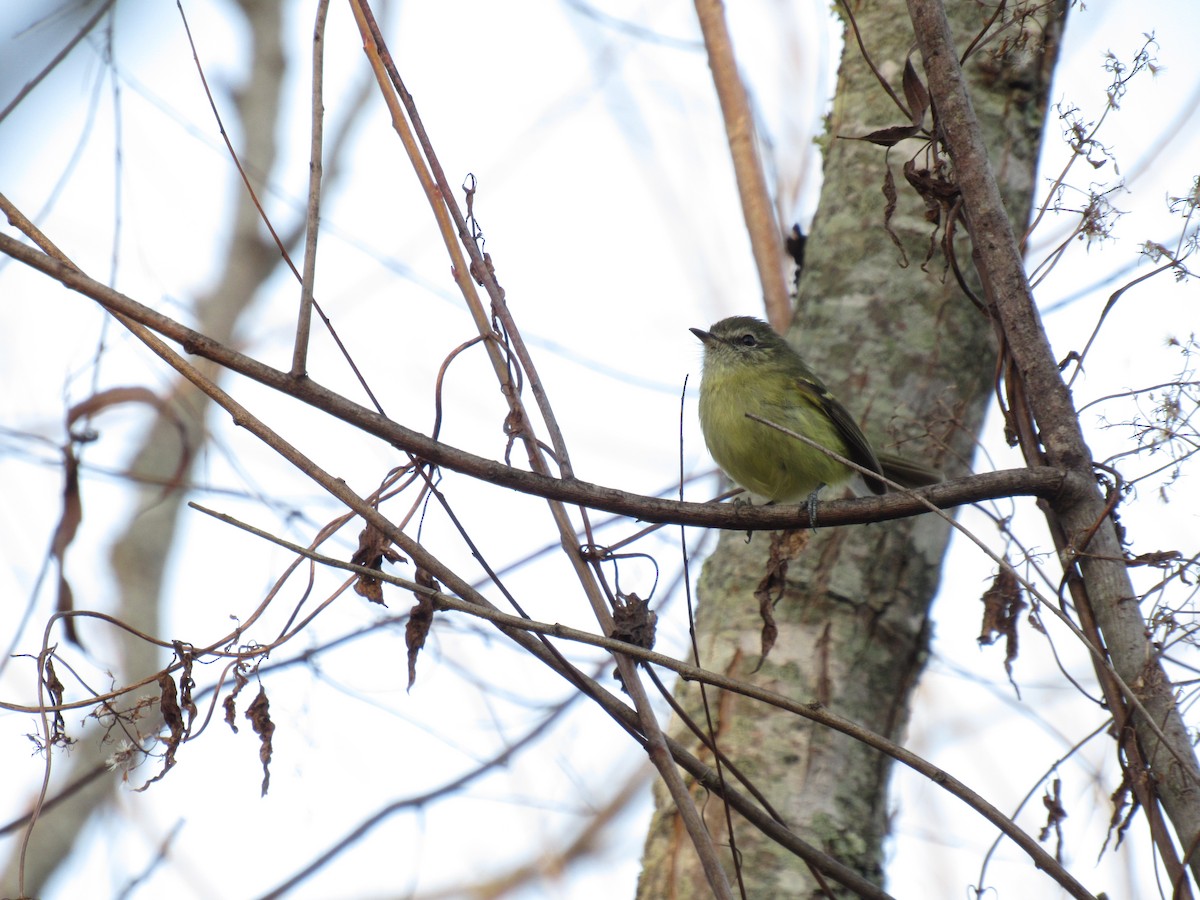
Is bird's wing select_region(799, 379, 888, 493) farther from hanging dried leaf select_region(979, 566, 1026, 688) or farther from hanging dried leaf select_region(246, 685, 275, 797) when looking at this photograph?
hanging dried leaf select_region(246, 685, 275, 797)

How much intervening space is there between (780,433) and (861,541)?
44cm

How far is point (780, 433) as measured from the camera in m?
3.77

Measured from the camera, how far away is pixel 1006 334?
2117 millimetres

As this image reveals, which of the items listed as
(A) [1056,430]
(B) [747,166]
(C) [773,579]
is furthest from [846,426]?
(A) [1056,430]

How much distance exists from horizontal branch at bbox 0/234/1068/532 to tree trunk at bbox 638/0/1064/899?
3.30ft

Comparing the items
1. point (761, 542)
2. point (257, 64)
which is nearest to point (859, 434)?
point (761, 542)

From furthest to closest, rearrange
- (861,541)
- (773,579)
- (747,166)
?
1. (747,166)
2. (861,541)
3. (773,579)

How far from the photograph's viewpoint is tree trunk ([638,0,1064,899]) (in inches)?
130

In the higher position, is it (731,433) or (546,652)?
(731,433)

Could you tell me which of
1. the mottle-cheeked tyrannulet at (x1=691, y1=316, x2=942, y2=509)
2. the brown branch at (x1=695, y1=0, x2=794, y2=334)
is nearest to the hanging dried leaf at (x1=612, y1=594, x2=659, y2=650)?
the mottle-cheeked tyrannulet at (x1=691, y1=316, x2=942, y2=509)

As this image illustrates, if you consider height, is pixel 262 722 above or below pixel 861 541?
below

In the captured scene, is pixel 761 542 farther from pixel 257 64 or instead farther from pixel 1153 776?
pixel 257 64

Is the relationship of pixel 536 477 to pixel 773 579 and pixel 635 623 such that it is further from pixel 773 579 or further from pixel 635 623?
pixel 773 579

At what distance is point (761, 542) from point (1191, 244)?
183 centimetres
